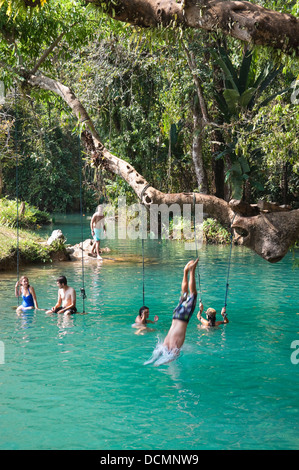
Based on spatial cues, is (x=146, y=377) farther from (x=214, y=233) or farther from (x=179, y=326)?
(x=214, y=233)

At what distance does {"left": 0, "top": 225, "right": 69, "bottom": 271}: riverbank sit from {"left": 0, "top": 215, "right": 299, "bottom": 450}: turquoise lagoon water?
3222mm

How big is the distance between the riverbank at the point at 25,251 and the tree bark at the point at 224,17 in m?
12.7

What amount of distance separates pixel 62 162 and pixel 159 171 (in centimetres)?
2231

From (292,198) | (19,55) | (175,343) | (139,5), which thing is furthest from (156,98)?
(139,5)

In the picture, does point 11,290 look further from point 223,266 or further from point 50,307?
point 223,266

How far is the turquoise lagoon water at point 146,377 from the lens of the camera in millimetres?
6402

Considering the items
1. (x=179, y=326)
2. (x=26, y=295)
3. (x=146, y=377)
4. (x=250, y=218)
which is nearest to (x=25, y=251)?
(x=26, y=295)

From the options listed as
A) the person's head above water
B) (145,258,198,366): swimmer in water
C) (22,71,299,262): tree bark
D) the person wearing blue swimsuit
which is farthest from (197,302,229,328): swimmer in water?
(22,71,299,262): tree bark

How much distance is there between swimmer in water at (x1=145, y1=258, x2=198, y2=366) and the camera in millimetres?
8766

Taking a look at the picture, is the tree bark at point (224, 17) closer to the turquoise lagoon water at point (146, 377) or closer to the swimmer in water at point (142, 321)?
the turquoise lagoon water at point (146, 377)

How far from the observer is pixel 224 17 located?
5.31 metres

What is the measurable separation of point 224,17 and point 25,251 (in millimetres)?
14555

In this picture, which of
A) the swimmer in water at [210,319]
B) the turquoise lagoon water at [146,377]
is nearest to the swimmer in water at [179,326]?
the turquoise lagoon water at [146,377]

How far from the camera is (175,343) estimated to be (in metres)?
9.05
